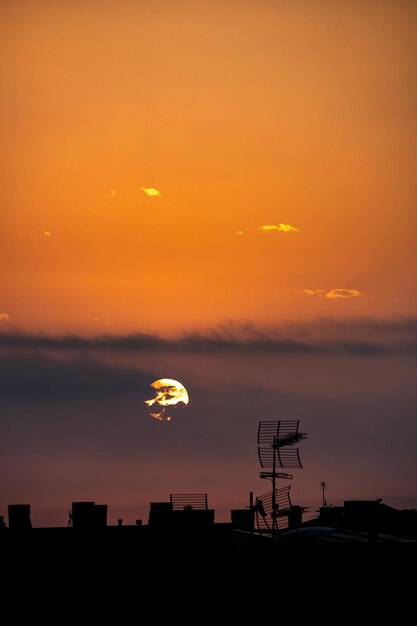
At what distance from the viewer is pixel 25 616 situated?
248 ft

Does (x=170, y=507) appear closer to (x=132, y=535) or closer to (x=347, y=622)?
(x=132, y=535)

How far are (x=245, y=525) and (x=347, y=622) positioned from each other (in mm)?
37932

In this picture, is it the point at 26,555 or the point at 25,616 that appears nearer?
the point at 25,616

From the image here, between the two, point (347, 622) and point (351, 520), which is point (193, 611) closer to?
point (347, 622)

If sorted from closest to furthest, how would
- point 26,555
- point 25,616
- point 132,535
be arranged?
1. point 25,616
2. point 26,555
3. point 132,535

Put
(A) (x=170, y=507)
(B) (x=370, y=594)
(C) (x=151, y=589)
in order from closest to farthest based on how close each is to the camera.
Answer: (B) (x=370, y=594)
(C) (x=151, y=589)
(A) (x=170, y=507)

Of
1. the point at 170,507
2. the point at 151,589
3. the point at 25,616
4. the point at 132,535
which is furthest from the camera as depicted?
the point at 170,507

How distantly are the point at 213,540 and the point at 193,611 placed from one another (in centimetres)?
2150

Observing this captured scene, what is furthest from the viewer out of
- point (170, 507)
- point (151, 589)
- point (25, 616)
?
point (170, 507)

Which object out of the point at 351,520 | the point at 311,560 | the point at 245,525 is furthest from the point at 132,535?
the point at 311,560

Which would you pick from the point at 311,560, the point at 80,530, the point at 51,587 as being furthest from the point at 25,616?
the point at 80,530

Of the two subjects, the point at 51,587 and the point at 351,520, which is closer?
the point at 51,587

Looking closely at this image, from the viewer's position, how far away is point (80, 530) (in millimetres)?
103000

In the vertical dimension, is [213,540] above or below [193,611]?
above
